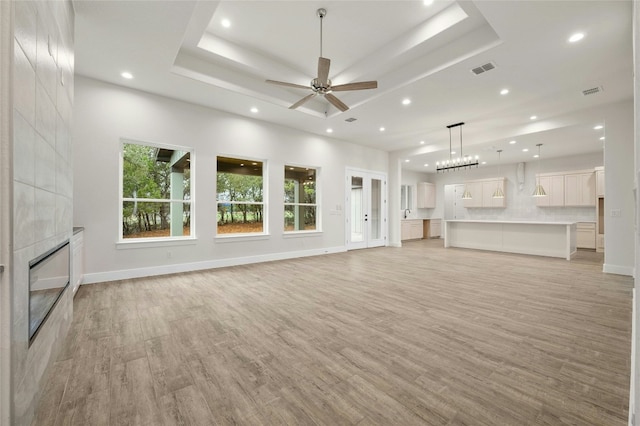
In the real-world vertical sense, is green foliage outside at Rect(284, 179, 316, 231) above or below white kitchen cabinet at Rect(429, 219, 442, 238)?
above

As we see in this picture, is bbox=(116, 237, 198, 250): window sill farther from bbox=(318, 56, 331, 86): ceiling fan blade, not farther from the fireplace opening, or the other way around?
bbox=(318, 56, 331, 86): ceiling fan blade

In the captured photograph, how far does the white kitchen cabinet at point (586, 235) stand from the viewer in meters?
8.43

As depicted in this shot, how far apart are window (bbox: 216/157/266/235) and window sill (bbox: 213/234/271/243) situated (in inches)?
6.3

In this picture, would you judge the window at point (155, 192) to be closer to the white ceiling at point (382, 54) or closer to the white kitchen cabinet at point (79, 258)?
the white kitchen cabinet at point (79, 258)

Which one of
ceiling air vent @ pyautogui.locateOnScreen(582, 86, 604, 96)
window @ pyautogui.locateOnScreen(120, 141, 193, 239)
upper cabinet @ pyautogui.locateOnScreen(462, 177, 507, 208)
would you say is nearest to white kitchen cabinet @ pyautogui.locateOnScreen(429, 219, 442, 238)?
upper cabinet @ pyautogui.locateOnScreen(462, 177, 507, 208)

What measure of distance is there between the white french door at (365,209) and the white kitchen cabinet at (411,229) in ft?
7.93

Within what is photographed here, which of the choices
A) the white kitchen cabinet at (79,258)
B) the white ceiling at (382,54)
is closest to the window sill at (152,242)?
the white kitchen cabinet at (79,258)

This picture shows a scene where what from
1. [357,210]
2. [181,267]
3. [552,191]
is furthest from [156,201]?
[552,191]

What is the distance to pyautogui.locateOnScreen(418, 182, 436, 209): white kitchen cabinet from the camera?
12.2 metres

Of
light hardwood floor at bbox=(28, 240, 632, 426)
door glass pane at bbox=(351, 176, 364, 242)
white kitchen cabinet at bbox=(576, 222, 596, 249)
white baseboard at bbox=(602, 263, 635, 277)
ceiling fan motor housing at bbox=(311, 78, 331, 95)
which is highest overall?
ceiling fan motor housing at bbox=(311, 78, 331, 95)

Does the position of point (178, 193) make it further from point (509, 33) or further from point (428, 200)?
point (428, 200)

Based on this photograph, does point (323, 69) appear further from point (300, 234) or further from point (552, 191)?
point (552, 191)

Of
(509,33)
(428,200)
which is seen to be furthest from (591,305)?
(428,200)

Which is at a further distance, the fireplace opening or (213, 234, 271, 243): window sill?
(213, 234, 271, 243): window sill
